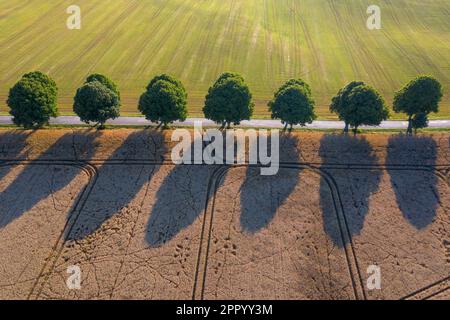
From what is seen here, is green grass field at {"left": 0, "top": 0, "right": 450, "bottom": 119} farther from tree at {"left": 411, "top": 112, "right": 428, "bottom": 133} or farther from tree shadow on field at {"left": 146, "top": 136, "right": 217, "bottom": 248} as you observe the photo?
tree shadow on field at {"left": 146, "top": 136, "right": 217, "bottom": 248}

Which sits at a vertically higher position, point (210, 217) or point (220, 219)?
point (210, 217)

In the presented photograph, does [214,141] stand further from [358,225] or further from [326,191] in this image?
[358,225]

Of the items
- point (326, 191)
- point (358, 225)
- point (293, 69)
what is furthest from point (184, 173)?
point (293, 69)

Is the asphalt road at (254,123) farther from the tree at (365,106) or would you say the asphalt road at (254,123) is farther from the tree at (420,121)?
the tree at (365,106)

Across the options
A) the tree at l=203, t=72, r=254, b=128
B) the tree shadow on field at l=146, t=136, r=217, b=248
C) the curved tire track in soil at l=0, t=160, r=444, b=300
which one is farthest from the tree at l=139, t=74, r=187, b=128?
the tree shadow on field at l=146, t=136, r=217, b=248

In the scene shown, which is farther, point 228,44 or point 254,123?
point 228,44

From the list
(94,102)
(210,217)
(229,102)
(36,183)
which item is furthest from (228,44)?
(36,183)

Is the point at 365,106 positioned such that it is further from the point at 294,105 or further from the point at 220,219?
the point at 220,219
